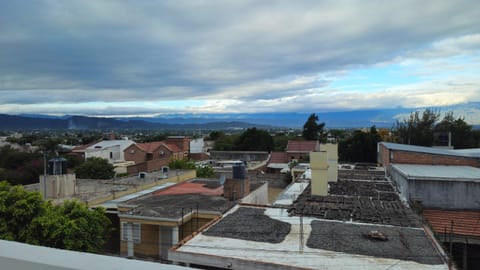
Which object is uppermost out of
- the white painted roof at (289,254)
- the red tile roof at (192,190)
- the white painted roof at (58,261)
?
the white painted roof at (58,261)

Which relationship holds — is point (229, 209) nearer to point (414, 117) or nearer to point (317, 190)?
point (317, 190)

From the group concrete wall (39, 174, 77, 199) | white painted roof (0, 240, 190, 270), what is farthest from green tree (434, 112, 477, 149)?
white painted roof (0, 240, 190, 270)

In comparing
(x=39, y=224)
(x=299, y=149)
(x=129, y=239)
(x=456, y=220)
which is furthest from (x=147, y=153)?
(x=456, y=220)

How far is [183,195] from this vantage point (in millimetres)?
14438

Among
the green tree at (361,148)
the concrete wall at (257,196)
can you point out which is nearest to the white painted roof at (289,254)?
the concrete wall at (257,196)

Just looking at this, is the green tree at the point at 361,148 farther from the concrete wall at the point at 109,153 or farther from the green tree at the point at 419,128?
the concrete wall at the point at 109,153

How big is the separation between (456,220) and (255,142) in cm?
3725

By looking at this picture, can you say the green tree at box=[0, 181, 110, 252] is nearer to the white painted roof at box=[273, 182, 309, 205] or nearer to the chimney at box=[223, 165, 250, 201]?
the chimney at box=[223, 165, 250, 201]

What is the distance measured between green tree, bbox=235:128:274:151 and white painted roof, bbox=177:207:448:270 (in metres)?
40.2

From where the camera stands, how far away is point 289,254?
7641 millimetres

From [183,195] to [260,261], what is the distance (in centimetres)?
782

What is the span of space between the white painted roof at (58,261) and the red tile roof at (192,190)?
1331 cm

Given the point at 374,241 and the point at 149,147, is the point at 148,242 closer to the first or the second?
the point at 374,241

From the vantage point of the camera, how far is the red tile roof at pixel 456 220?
1183cm
